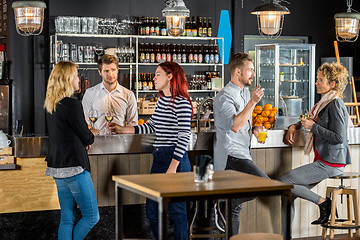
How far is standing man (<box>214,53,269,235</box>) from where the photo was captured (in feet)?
15.0

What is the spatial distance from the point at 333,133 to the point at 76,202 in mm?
2140

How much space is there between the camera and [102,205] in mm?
4867

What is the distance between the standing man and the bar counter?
1.24 feet

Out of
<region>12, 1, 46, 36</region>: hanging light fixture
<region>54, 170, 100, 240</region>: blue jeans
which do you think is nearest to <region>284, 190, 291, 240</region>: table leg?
<region>54, 170, 100, 240</region>: blue jeans

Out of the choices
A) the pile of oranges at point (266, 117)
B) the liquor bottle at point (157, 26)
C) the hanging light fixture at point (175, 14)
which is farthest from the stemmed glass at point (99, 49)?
the pile of oranges at point (266, 117)

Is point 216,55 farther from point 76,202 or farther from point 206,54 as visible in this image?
point 76,202

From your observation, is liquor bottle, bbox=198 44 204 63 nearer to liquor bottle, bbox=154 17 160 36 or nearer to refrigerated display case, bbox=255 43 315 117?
liquor bottle, bbox=154 17 160 36

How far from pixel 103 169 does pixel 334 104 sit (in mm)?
1986

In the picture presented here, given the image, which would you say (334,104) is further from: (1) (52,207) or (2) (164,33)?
(2) (164,33)

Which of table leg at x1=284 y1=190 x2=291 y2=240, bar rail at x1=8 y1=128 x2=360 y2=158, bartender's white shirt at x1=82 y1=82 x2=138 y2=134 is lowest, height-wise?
table leg at x1=284 y1=190 x2=291 y2=240

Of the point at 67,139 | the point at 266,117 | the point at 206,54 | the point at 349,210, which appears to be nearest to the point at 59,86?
the point at 67,139

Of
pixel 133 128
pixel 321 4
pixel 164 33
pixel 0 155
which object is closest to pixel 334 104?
pixel 133 128

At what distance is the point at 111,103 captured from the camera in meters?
5.64

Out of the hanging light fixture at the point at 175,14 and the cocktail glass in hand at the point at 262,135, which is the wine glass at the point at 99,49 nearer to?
the hanging light fixture at the point at 175,14
